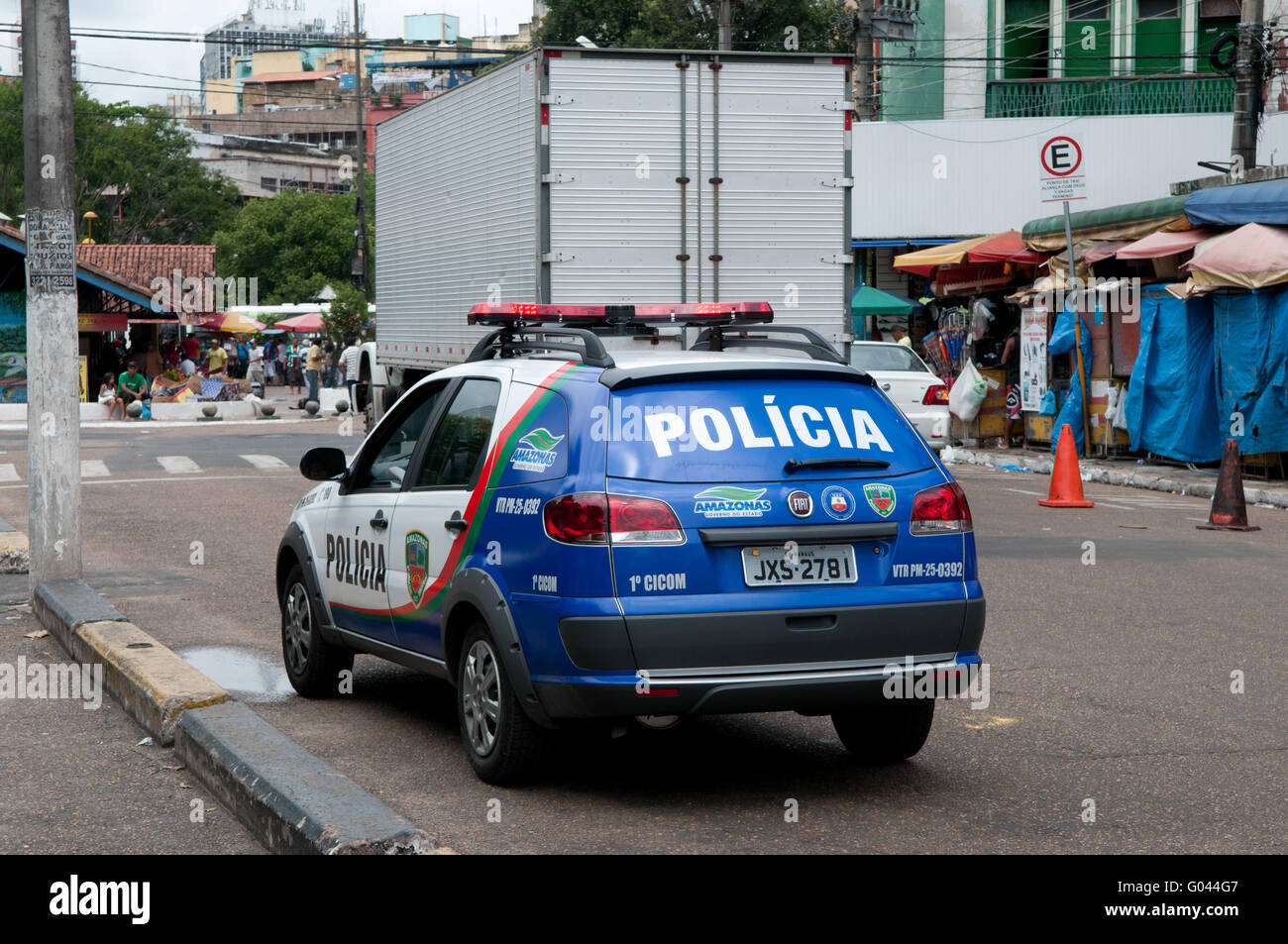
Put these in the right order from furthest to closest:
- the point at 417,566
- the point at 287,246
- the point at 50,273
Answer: the point at 287,246 < the point at 50,273 < the point at 417,566

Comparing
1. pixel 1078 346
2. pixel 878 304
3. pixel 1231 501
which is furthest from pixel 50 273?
pixel 878 304

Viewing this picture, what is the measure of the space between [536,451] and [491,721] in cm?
101

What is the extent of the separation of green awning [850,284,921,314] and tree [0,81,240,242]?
52921 millimetres

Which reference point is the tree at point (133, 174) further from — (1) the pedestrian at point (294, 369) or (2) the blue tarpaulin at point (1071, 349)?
(2) the blue tarpaulin at point (1071, 349)

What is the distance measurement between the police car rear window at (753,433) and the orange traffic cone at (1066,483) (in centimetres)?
1077

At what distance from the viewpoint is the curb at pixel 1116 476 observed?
55.1 feet

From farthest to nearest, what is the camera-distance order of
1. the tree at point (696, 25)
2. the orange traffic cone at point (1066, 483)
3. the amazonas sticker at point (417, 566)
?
the tree at point (696, 25)
the orange traffic cone at point (1066, 483)
the amazonas sticker at point (417, 566)

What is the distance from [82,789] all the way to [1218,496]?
11.3 metres

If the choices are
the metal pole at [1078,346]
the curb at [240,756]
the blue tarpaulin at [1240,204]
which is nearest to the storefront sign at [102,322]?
the metal pole at [1078,346]

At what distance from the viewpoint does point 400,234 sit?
20594mm

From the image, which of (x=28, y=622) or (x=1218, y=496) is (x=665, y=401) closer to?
(x=28, y=622)

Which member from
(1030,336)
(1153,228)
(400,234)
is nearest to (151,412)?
(400,234)

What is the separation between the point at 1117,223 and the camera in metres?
20.4

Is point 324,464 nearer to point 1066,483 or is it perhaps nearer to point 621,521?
point 621,521
